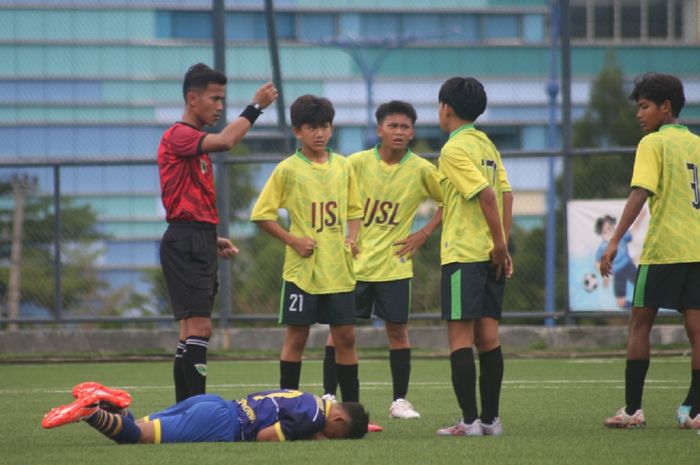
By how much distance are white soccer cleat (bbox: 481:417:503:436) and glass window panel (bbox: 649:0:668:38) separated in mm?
34715

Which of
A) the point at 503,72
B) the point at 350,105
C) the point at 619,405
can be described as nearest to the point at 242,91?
the point at 350,105

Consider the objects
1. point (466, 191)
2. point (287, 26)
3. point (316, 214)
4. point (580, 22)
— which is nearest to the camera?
point (466, 191)

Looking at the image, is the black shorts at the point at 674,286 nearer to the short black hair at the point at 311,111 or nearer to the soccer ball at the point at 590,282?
the short black hair at the point at 311,111

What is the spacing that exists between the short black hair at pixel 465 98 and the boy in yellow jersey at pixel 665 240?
95 centimetres

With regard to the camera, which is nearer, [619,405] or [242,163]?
[619,405]

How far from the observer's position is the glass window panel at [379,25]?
52406mm

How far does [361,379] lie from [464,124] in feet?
14.1

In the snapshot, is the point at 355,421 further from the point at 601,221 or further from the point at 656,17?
the point at 656,17

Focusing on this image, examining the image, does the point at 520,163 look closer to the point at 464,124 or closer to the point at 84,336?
the point at 84,336

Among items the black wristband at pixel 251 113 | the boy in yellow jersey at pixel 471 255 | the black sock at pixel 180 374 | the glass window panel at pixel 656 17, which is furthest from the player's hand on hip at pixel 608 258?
the glass window panel at pixel 656 17

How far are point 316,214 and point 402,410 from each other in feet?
4.41

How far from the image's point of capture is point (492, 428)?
24.1 feet

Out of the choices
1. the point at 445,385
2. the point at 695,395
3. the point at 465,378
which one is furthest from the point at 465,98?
the point at 445,385

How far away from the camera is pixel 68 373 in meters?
12.4
